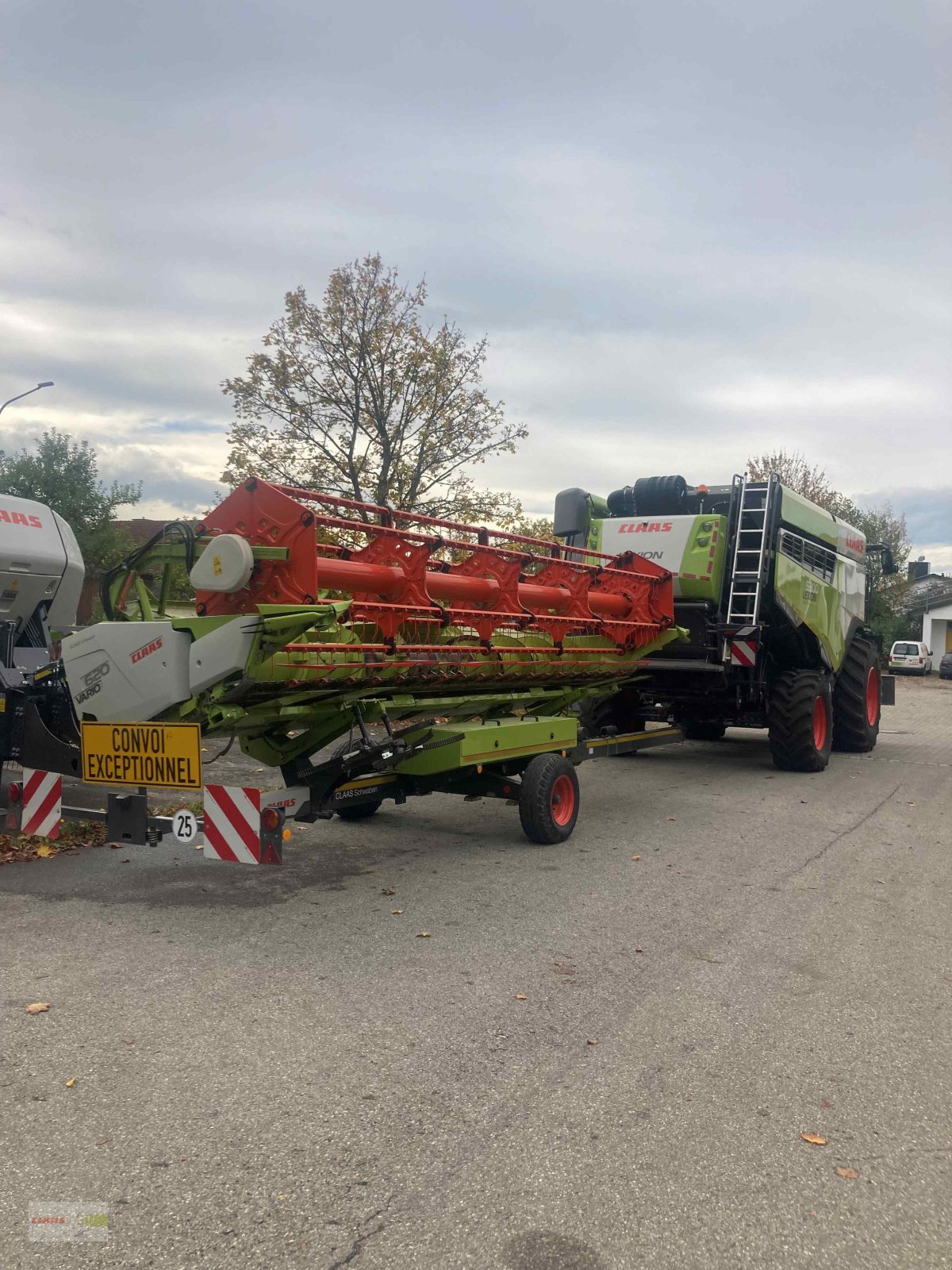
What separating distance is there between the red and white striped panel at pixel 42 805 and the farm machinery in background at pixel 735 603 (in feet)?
20.7

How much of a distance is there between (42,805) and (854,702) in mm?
11098

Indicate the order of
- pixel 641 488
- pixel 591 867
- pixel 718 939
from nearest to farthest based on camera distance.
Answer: pixel 718 939, pixel 591 867, pixel 641 488

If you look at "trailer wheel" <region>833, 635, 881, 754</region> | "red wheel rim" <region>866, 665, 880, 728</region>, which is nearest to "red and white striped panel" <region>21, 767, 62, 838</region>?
"trailer wheel" <region>833, 635, 881, 754</region>

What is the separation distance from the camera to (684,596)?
→ 11.3m

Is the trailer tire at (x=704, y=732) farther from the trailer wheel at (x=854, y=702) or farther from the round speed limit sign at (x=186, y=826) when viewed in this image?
the round speed limit sign at (x=186, y=826)

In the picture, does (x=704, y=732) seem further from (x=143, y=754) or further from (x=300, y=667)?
(x=143, y=754)

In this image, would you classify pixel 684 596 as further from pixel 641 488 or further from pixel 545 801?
pixel 545 801

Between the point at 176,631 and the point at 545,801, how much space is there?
10.5 feet

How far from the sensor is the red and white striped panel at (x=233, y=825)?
5.27m

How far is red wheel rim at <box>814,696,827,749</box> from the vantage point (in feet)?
39.3

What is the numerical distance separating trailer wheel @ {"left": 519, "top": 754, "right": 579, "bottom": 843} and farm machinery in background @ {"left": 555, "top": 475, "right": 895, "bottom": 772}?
307cm

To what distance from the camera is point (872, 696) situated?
14.5 m

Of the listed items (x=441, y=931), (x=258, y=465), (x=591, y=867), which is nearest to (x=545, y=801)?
(x=591, y=867)

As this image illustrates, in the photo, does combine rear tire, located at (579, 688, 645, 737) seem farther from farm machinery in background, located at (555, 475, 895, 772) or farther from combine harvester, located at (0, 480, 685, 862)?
combine harvester, located at (0, 480, 685, 862)
